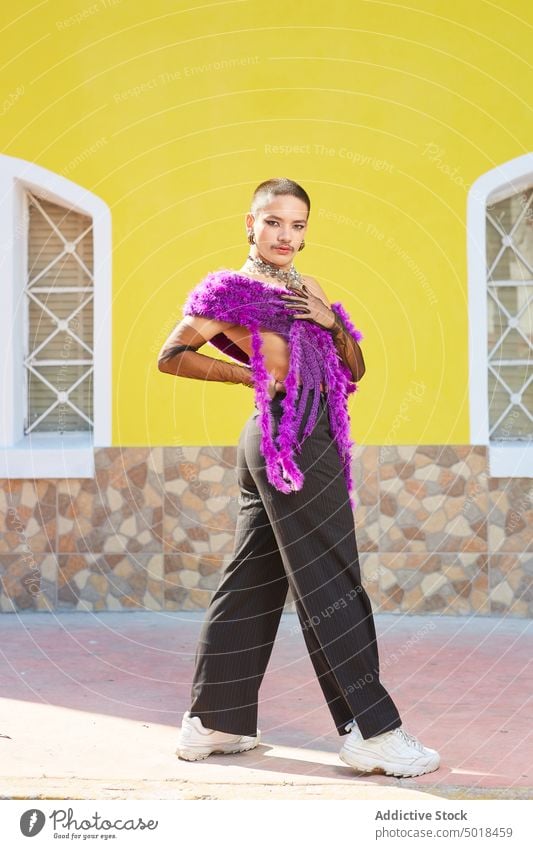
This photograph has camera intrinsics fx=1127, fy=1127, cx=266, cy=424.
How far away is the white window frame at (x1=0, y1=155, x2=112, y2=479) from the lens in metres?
6.08

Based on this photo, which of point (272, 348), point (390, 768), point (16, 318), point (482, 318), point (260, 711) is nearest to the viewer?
point (390, 768)

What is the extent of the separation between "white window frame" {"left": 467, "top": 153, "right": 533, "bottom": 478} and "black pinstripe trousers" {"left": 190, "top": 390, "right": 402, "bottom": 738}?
8.78 ft

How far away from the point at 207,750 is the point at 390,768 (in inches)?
23.1

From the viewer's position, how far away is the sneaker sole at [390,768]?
3271mm

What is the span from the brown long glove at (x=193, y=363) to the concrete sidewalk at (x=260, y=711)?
118 cm

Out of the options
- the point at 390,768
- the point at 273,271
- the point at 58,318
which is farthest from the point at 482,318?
the point at 390,768

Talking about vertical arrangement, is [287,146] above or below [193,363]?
above

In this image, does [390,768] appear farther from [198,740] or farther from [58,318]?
[58,318]

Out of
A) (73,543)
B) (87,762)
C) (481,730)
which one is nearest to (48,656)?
(73,543)

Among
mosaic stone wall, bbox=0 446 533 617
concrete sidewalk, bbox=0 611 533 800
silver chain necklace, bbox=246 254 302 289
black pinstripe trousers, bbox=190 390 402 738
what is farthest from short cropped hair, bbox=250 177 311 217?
mosaic stone wall, bbox=0 446 533 617

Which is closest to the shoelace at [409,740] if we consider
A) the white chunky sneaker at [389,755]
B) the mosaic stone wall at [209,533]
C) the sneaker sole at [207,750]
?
the white chunky sneaker at [389,755]

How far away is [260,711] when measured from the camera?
13.7ft

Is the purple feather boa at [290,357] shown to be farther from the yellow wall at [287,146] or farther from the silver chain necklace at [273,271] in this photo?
the yellow wall at [287,146]

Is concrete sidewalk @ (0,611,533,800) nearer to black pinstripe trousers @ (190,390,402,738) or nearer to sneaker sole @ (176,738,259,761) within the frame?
sneaker sole @ (176,738,259,761)
